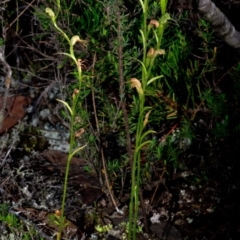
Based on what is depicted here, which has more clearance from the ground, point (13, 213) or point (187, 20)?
point (187, 20)

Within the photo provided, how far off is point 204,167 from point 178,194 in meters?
0.29

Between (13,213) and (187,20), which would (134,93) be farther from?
(13,213)

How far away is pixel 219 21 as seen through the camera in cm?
236

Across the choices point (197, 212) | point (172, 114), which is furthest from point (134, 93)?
point (197, 212)

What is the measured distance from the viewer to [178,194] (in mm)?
3076

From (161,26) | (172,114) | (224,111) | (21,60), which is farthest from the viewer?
(21,60)

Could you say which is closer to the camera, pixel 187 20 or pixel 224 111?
pixel 224 111

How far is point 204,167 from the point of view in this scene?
113 inches

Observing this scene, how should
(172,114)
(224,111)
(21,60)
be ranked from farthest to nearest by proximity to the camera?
(21,60)
(172,114)
(224,111)

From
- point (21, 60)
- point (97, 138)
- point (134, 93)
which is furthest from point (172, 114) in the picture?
point (21, 60)

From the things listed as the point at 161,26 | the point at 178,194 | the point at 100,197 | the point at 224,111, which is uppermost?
the point at 161,26

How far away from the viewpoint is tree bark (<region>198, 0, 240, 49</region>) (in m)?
2.22

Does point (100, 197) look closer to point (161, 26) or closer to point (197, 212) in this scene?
point (197, 212)

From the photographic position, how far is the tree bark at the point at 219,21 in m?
2.22
